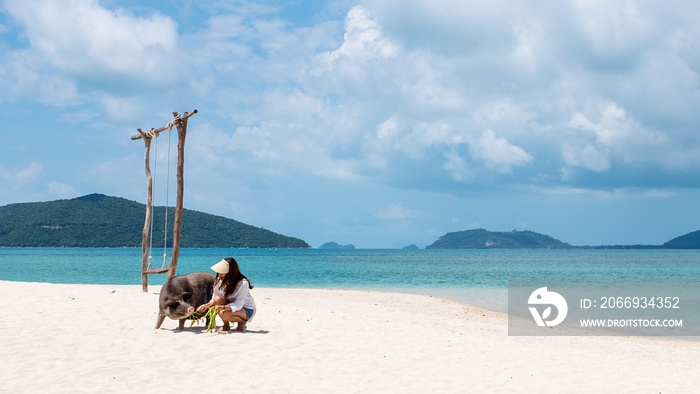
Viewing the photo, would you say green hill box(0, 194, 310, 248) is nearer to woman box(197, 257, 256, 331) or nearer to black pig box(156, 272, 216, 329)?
black pig box(156, 272, 216, 329)

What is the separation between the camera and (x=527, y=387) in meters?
7.66

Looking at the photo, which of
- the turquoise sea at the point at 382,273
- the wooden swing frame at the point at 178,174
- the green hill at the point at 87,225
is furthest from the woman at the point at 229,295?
the green hill at the point at 87,225

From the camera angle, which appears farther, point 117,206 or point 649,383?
point 117,206

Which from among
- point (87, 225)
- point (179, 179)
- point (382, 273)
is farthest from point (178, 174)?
point (87, 225)

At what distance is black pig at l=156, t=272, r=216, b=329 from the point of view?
35.9 ft

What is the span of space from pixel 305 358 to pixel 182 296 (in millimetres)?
3241

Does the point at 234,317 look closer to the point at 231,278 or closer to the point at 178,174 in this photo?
the point at 231,278

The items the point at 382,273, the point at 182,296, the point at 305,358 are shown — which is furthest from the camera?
the point at 382,273

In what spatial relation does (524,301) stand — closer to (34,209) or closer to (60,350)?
(60,350)

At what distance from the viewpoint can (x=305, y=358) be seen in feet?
29.6

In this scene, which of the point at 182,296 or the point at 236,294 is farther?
the point at 182,296

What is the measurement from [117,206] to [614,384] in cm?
14795

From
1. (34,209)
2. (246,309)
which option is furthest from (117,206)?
(246,309)

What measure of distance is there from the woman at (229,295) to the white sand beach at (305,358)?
335 mm
